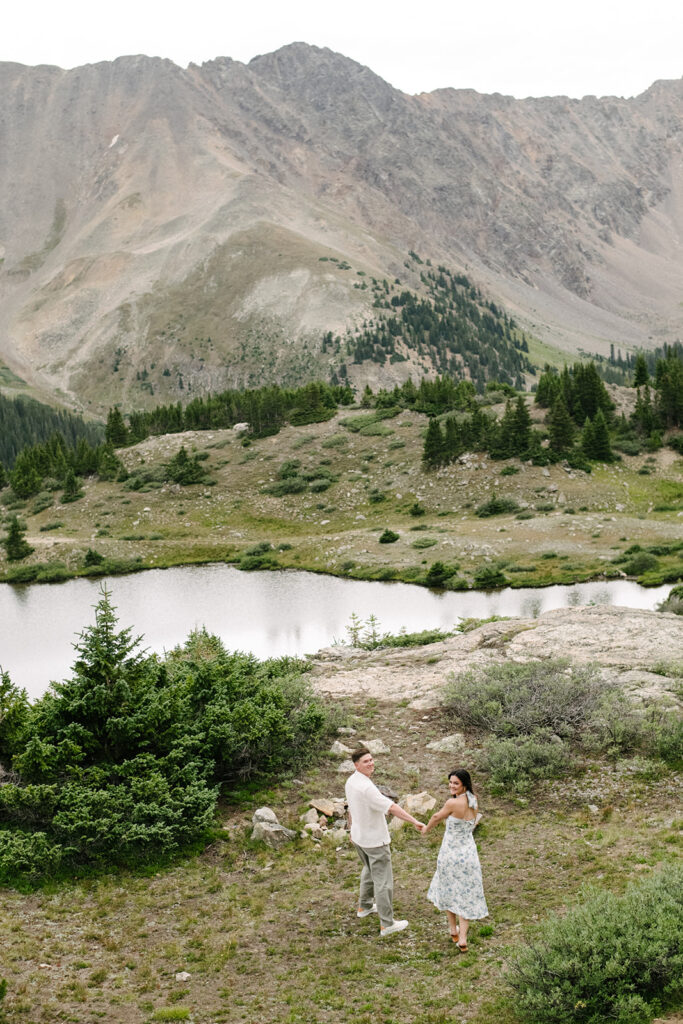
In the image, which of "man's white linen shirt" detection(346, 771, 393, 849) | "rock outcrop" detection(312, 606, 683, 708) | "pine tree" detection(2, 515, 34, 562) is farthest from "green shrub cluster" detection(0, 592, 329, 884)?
"pine tree" detection(2, 515, 34, 562)

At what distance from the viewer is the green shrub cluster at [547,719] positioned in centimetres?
1595

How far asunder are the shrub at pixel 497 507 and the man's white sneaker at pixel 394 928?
171ft

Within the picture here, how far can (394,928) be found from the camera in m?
11.2

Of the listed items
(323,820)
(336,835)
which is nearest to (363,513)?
(323,820)

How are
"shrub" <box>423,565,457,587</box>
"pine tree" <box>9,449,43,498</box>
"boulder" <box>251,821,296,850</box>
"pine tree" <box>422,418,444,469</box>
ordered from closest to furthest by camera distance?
"boulder" <box>251,821,296,850</box>, "shrub" <box>423,565,457,587</box>, "pine tree" <box>422,418,444,469</box>, "pine tree" <box>9,449,43,498</box>

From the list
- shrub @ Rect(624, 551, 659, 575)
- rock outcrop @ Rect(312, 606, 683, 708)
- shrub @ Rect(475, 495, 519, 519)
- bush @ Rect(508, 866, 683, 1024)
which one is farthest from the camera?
shrub @ Rect(475, 495, 519, 519)

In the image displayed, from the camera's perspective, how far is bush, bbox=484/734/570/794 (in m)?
15.7

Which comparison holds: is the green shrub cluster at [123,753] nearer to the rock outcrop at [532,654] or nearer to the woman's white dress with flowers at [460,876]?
the woman's white dress with flowers at [460,876]

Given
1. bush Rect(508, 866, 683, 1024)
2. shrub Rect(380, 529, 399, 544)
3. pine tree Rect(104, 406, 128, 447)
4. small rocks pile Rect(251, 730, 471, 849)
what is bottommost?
small rocks pile Rect(251, 730, 471, 849)

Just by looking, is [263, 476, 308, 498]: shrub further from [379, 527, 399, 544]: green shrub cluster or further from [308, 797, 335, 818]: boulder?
[308, 797, 335, 818]: boulder

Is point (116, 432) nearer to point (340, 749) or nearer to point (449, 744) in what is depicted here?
point (340, 749)

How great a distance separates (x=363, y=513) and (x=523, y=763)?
50.8m

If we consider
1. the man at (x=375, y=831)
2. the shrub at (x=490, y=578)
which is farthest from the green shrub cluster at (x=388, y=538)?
the man at (x=375, y=831)

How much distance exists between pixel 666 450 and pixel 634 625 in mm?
51770
